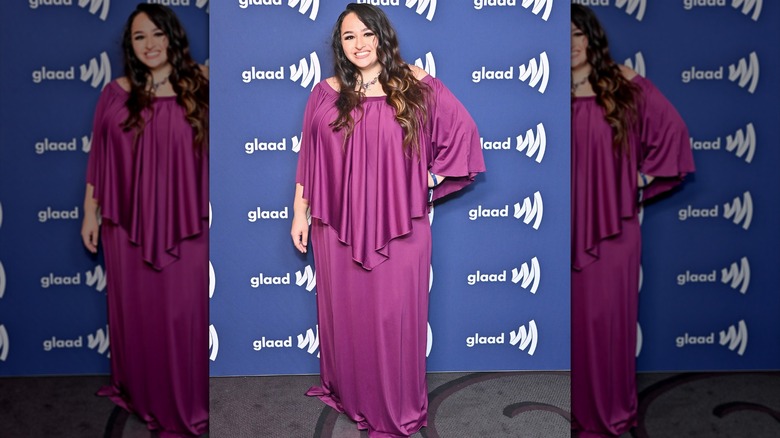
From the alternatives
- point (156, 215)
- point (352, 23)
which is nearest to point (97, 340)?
point (156, 215)

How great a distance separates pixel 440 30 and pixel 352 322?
117 cm

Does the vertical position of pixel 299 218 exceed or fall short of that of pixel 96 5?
it falls short

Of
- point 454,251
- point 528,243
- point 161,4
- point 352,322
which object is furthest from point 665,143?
point 161,4

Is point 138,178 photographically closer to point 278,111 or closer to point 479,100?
point 278,111

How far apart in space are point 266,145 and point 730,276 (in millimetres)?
2277

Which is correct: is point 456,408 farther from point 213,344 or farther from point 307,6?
point 307,6

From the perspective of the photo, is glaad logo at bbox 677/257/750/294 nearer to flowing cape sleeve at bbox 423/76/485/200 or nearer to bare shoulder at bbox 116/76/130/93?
flowing cape sleeve at bbox 423/76/485/200

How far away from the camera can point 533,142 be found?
2.64 meters

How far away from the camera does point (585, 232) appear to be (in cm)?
292

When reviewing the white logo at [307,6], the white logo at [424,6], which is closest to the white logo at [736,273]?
the white logo at [424,6]

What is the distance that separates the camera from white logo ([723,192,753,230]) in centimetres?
318

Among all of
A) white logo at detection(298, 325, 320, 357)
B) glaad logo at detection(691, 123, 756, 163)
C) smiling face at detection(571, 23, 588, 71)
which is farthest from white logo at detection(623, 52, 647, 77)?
white logo at detection(298, 325, 320, 357)

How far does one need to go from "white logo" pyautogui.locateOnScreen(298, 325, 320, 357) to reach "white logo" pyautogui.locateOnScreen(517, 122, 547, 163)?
3.59ft

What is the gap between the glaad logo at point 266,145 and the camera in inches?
103
